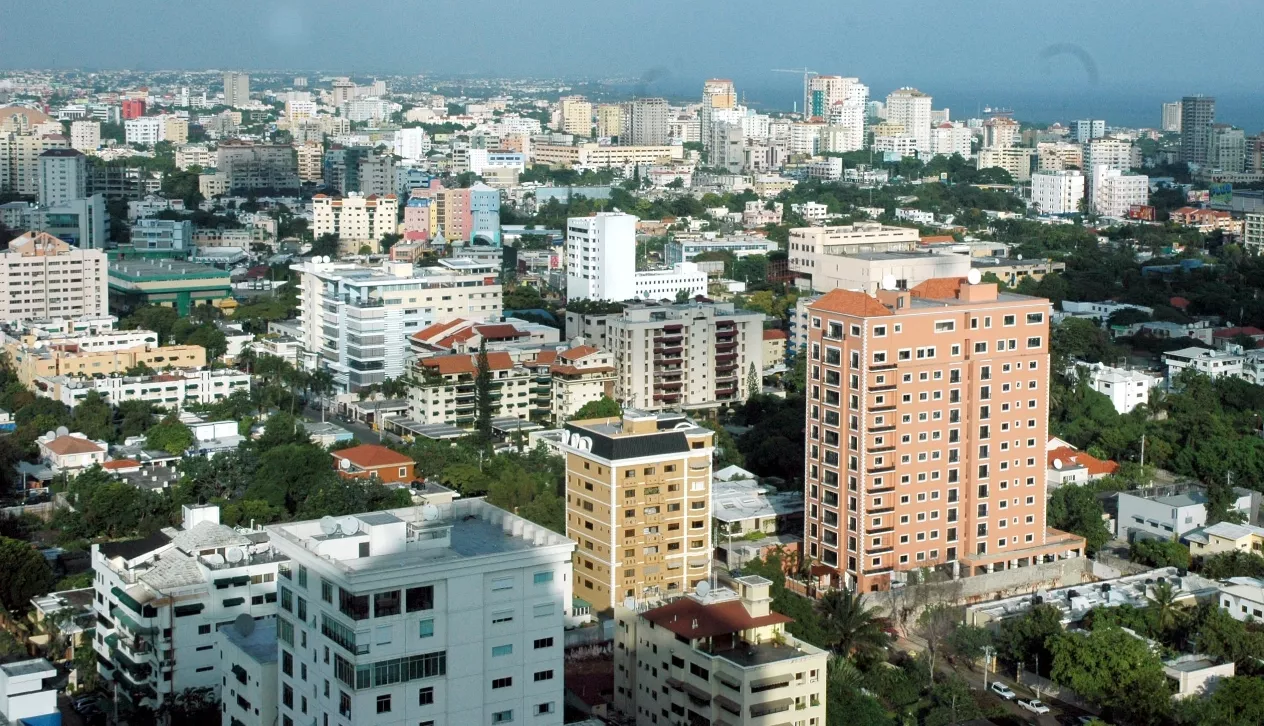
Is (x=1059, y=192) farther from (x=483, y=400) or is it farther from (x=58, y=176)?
(x=483, y=400)

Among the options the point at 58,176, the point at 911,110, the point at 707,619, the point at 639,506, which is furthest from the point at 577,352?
the point at 911,110

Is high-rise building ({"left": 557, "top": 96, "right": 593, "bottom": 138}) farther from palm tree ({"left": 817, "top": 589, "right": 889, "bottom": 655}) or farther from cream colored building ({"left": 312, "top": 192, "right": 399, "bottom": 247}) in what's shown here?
Answer: palm tree ({"left": 817, "top": 589, "right": 889, "bottom": 655})

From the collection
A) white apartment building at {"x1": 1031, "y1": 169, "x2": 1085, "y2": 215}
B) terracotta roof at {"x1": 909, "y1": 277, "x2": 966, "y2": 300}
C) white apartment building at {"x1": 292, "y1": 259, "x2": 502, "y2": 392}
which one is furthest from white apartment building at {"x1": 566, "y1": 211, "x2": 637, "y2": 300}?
white apartment building at {"x1": 1031, "y1": 169, "x2": 1085, "y2": 215}

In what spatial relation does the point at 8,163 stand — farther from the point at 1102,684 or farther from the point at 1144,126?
the point at 1144,126

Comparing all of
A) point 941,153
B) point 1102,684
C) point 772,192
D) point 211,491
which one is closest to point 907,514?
point 1102,684

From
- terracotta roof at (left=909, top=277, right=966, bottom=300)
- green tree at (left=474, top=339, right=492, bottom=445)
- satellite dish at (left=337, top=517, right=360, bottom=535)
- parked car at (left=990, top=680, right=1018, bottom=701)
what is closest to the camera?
satellite dish at (left=337, top=517, right=360, bottom=535)
